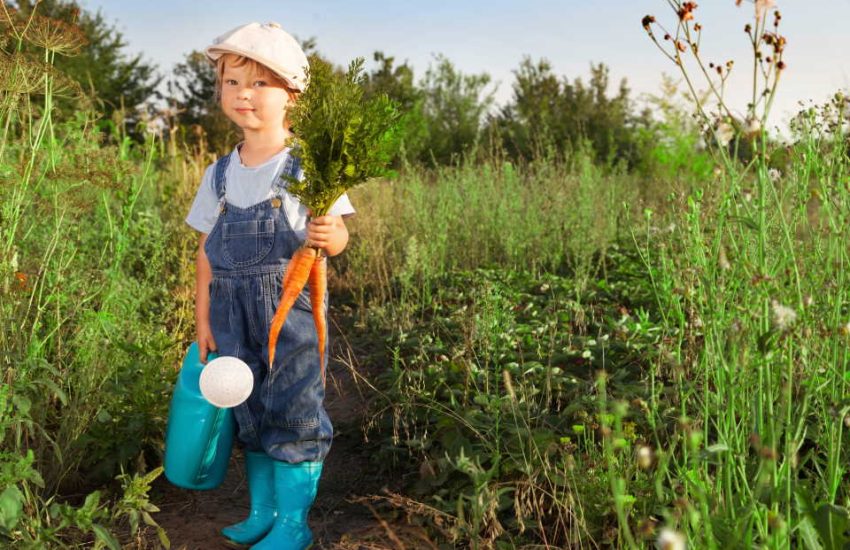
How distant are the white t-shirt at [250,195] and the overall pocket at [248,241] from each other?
7 cm

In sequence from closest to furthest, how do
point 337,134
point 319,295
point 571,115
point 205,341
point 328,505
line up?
point 337,134 < point 319,295 < point 205,341 < point 328,505 < point 571,115

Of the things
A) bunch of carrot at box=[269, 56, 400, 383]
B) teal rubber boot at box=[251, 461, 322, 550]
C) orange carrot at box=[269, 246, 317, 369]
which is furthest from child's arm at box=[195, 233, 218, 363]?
bunch of carrot at box=[269, 56, 400, 383]

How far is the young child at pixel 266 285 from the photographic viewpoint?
285cm

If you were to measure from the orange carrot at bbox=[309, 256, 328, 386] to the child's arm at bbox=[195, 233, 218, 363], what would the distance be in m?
0.38

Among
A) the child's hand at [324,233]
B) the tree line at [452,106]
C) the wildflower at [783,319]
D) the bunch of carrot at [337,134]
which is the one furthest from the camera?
the tree line at [452,106]

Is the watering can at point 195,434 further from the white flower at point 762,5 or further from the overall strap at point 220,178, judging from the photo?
the white flower at point 762,5

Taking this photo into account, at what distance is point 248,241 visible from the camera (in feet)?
9.39

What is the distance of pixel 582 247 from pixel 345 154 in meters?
3.65

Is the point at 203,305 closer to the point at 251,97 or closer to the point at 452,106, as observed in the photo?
the point at 251,97

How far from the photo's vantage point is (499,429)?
3098mm

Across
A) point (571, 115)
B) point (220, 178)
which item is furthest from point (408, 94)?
point (220, 178)

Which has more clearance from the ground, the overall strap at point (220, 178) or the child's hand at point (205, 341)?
the overall strap at point (220, 178)

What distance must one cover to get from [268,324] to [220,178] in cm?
57

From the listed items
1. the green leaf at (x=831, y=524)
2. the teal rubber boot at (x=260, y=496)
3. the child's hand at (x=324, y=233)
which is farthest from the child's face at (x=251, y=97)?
the green leaf at (x=831, y=524)
